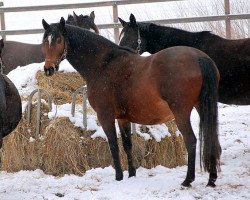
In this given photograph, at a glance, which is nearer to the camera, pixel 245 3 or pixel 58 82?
pixel 58 82

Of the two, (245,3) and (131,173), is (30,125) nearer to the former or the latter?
(131,173)

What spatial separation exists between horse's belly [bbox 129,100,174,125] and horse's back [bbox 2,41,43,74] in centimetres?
484

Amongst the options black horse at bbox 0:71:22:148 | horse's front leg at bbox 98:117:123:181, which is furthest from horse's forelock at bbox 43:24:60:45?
horse's front leg at bbox 98:117:123:181

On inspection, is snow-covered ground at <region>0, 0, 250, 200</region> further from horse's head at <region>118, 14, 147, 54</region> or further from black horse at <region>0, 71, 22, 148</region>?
horse's head at <region>118, 14, 147, 54</region>

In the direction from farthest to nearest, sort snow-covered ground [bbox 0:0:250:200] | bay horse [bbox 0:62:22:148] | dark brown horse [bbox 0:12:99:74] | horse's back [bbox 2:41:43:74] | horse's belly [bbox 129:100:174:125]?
horse's back [bbox 2:41:43:74] → dark brown horse [bbox 0:12:99:74] → bay horse [bbox 0:62:22:148] → horse's belly [bbox 129:100:174:125] → snow-covered ground [bbox 0:0:250:200]

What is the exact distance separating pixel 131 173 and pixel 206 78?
1.61 m

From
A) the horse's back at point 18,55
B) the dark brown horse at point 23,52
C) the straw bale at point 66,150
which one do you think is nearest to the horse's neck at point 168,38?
the straw bale at point 66,150

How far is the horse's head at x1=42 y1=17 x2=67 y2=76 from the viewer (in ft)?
17.5

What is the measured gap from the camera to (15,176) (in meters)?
5.81

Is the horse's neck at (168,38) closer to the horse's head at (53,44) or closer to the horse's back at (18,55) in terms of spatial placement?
the horse's head at (53,44)

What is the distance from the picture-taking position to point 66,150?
589 centimetres

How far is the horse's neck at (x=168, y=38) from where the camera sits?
20.9 feet

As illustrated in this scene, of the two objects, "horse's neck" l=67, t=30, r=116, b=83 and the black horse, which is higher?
"horse's neck" l=67, t=30, r=116, b=83

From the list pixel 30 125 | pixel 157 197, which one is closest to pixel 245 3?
pixel 30 125
